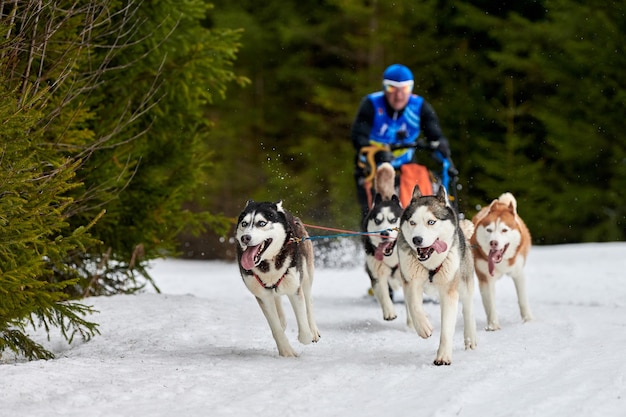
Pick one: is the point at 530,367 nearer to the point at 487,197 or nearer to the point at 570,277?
the point at 570,277

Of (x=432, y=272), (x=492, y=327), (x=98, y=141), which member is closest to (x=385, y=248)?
(x=492, y=327)

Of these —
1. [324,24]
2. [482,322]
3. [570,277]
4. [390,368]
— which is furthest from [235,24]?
[390,368]

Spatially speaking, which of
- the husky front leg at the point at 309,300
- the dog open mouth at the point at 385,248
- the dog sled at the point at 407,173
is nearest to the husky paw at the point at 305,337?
the husky front leg at the point at 309,300

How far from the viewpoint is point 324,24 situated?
22.6 m

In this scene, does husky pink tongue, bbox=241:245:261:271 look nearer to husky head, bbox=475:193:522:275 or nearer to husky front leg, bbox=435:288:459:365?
husky front leg, bbox=435:288:459:365

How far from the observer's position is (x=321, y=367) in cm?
561

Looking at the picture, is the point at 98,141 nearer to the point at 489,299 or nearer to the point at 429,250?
the point at 429,250

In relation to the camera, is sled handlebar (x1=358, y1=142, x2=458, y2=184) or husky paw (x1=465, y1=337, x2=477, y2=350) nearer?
husky paw (x1=465, y1=337, x2=477, y2=350)

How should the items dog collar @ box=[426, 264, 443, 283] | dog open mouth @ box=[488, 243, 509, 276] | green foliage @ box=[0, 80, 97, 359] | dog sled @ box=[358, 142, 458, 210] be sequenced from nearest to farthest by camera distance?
green foliage @ box=[0, 80, 97, 359] → dog collar @ box=[426, 264, 443, 283] → dog open mouth @ box=[488, 243, 509, 276] → dog sled @ box=[358, 142, 458, 210]

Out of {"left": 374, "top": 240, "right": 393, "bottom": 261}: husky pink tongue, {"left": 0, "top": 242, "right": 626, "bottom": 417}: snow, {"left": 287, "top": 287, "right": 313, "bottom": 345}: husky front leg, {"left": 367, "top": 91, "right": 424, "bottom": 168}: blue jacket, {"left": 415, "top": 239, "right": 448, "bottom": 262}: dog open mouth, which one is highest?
{"left": 367, "top": 91, "right": 424, "bottom": 168}: blue jacket

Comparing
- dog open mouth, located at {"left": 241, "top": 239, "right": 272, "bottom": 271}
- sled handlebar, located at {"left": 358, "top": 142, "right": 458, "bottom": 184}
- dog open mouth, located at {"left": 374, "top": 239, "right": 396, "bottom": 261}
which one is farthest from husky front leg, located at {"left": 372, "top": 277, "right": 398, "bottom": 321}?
dog open mouth, located at {"left": 241, "top": 239, "right": 272, "bottom": 271}

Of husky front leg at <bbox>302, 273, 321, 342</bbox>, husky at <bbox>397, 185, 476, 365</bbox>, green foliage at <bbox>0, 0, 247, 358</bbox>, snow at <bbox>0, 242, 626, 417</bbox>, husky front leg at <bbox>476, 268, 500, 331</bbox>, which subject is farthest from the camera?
husky front leg at <bbox>476, 268, 500, 331</bbox>

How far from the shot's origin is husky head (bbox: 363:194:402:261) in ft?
24.6

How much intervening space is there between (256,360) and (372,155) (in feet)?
10.8
